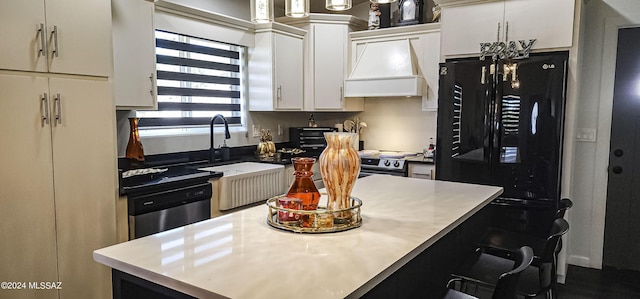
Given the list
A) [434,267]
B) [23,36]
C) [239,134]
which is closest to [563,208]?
[434,267]

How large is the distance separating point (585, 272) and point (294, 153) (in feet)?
9.27

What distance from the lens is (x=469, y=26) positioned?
349cm

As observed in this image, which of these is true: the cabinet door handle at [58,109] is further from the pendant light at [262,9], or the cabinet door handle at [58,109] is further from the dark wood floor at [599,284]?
the dark wood floor at [599,284]

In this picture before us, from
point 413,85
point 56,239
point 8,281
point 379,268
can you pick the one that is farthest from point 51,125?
point 413,85

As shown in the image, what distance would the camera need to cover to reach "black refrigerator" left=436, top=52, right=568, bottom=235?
310 centimetres

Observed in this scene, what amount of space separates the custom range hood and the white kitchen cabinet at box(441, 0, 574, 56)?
1.62ft

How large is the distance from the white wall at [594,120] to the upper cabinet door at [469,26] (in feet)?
2.58

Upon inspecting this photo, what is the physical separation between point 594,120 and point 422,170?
4.90 ft

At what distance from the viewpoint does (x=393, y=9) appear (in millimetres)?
4449

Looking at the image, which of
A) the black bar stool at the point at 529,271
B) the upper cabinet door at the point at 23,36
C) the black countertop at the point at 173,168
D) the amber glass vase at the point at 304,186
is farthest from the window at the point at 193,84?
the black bar stool at the point at 529,271

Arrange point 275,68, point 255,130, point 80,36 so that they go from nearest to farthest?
point 80,36 → point 275,68 → point 255,130

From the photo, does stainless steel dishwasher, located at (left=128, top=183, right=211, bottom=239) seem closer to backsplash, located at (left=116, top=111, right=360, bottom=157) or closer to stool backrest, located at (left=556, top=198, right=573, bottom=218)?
backsplash, located at (left=116, top=111, right=360, bottom=157)

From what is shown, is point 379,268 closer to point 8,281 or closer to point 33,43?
point 8,281

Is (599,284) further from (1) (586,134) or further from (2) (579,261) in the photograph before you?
(1) (586,134)
